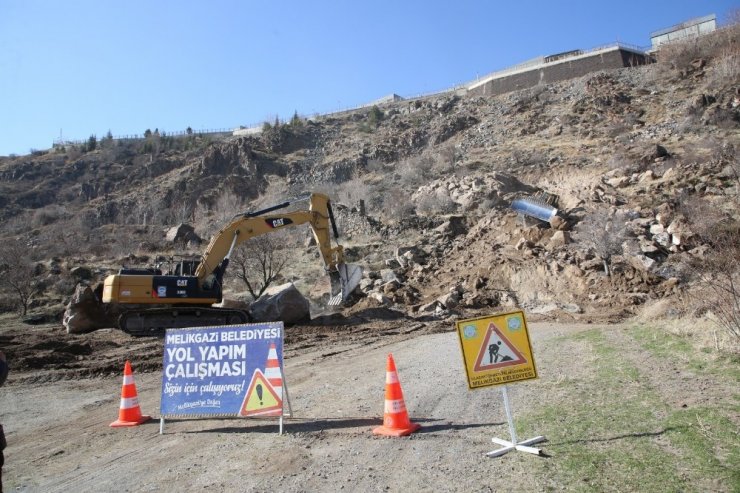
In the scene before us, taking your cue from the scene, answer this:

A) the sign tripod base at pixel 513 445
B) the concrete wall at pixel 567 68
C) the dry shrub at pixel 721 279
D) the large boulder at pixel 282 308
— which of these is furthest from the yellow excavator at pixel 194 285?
the concrete wall at pixel 567 68

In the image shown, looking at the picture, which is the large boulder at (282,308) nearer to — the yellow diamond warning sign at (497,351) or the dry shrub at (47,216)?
the yellow diamond warning sign at (497,351)

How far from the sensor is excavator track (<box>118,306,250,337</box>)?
15977 mm

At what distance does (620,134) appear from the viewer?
39.6m

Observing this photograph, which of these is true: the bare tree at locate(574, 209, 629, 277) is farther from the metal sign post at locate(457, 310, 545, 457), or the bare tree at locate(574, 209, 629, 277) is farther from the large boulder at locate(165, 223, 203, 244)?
the large boulder at locate(165, 223, 203, 244)

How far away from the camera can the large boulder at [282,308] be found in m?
17.8

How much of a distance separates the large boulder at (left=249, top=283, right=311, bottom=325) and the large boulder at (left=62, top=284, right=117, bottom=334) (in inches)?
222

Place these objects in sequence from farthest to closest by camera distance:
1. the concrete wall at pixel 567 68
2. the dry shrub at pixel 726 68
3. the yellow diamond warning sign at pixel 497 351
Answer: the concrete wall at pixel 567 68 < the dry shrub at pixel 726 68 < the yellow diamond warning sign at pixel 497 351

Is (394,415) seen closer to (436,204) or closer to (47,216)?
(436,204)

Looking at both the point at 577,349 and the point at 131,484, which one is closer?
the point at 131,484

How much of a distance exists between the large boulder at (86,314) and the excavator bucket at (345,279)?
8.41 m

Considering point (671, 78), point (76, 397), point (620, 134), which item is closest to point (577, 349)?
point (76, 397)

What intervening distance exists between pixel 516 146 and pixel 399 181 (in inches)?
427

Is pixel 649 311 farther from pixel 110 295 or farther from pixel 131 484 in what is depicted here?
pixel 110 295

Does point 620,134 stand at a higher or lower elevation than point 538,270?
higher
